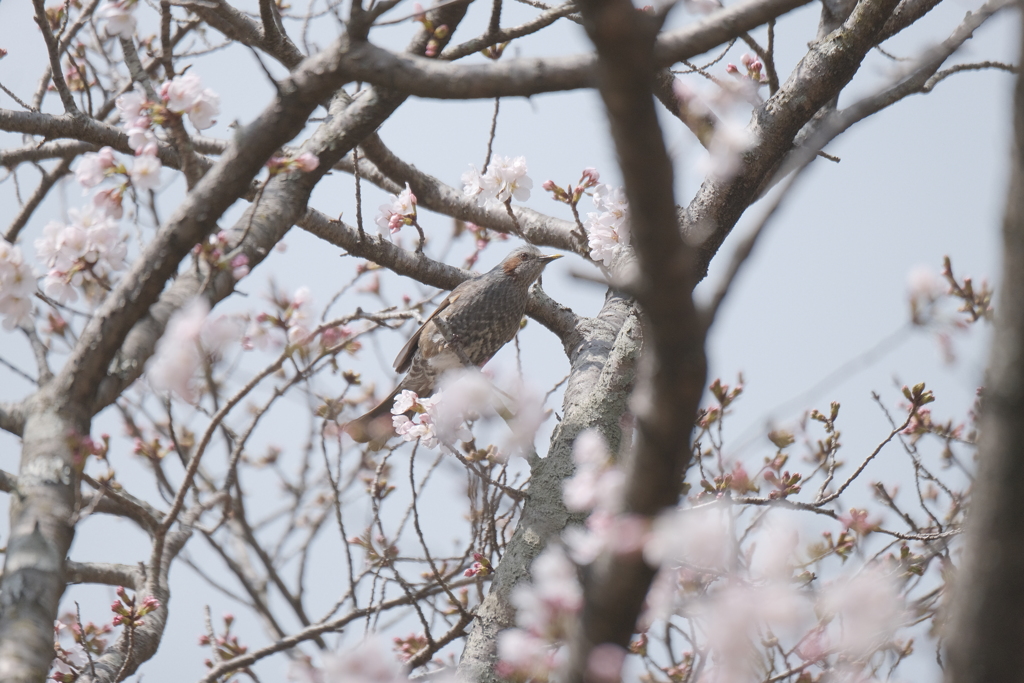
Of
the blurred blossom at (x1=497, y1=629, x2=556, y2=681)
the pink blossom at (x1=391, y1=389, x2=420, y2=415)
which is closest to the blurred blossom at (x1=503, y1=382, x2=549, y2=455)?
the pink blossom at (x1=391, y1=389, x2=420, y2=415)

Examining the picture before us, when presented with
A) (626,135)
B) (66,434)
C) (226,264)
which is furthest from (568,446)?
(626,135)

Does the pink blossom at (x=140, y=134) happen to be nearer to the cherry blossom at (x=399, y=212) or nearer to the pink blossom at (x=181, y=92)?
the pink blossom at (x=181, y=92)

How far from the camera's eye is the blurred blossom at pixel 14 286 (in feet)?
6.95

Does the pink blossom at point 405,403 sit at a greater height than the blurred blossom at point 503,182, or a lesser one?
lesser

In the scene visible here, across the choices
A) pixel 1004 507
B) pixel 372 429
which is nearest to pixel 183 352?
pixel 1004 507

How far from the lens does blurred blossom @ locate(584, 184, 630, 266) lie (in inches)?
129

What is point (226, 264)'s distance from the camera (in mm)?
1930

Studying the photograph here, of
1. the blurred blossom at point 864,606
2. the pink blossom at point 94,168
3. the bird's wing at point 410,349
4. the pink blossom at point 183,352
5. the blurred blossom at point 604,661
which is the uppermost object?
the bird's wing at point 410,349

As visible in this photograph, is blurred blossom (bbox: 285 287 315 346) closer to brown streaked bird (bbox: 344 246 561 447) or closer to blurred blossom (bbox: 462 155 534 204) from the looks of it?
blurred blossom (bbox: 462 155 534 204)

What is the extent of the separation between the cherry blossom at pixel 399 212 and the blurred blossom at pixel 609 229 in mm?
803

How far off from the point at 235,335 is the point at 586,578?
125 cm

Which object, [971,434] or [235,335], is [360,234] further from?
[971,434]

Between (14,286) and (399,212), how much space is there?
1617mm

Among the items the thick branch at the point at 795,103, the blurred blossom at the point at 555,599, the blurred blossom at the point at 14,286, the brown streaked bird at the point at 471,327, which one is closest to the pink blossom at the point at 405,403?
the brown streaked bird at the point at 471,327
